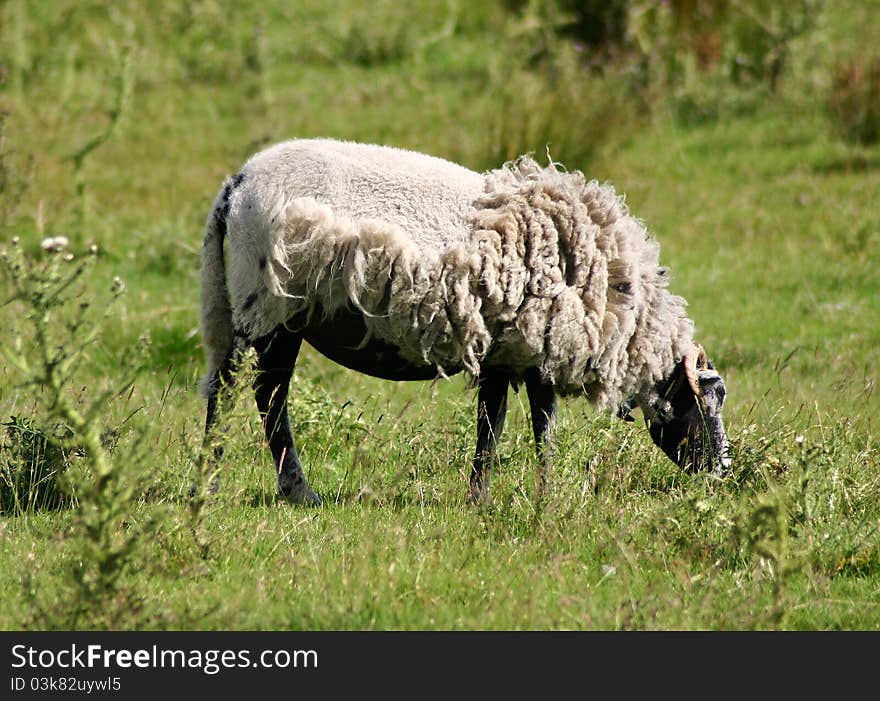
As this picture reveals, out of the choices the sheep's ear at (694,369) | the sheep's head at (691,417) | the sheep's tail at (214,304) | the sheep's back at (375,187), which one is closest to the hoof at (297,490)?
the sheep's tail at (214,304)

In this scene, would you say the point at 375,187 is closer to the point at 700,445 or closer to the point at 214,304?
the point at 214,304

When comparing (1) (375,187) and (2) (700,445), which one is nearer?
(1) (375,187)

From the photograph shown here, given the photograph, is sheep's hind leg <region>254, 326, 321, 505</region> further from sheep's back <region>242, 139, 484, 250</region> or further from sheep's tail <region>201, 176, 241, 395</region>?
sheep's back <region>242, 139, 484, 250</region>

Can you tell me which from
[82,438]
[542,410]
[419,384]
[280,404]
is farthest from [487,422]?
[82,438]

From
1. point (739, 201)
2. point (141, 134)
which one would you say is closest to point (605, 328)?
point (739, 201)

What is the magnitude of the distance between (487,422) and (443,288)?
2.60 ft

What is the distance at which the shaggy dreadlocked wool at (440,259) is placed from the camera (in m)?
4.60

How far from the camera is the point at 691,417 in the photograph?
5.19 meters

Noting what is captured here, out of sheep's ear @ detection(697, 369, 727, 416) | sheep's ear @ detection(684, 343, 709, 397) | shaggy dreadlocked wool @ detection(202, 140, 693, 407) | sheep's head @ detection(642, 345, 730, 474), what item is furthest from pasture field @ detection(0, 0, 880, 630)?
shaggy dreadlocked wool @ detection(202, 140, 693, 407)

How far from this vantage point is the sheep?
4621mm

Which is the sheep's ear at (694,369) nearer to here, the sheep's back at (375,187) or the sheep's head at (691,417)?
the sheep's head at (691,417)

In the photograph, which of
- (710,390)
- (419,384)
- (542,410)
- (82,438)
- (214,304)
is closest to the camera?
(82,438)

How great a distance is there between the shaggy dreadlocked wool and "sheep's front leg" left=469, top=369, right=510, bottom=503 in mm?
160

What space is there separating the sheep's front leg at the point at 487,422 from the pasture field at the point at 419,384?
10 cm
